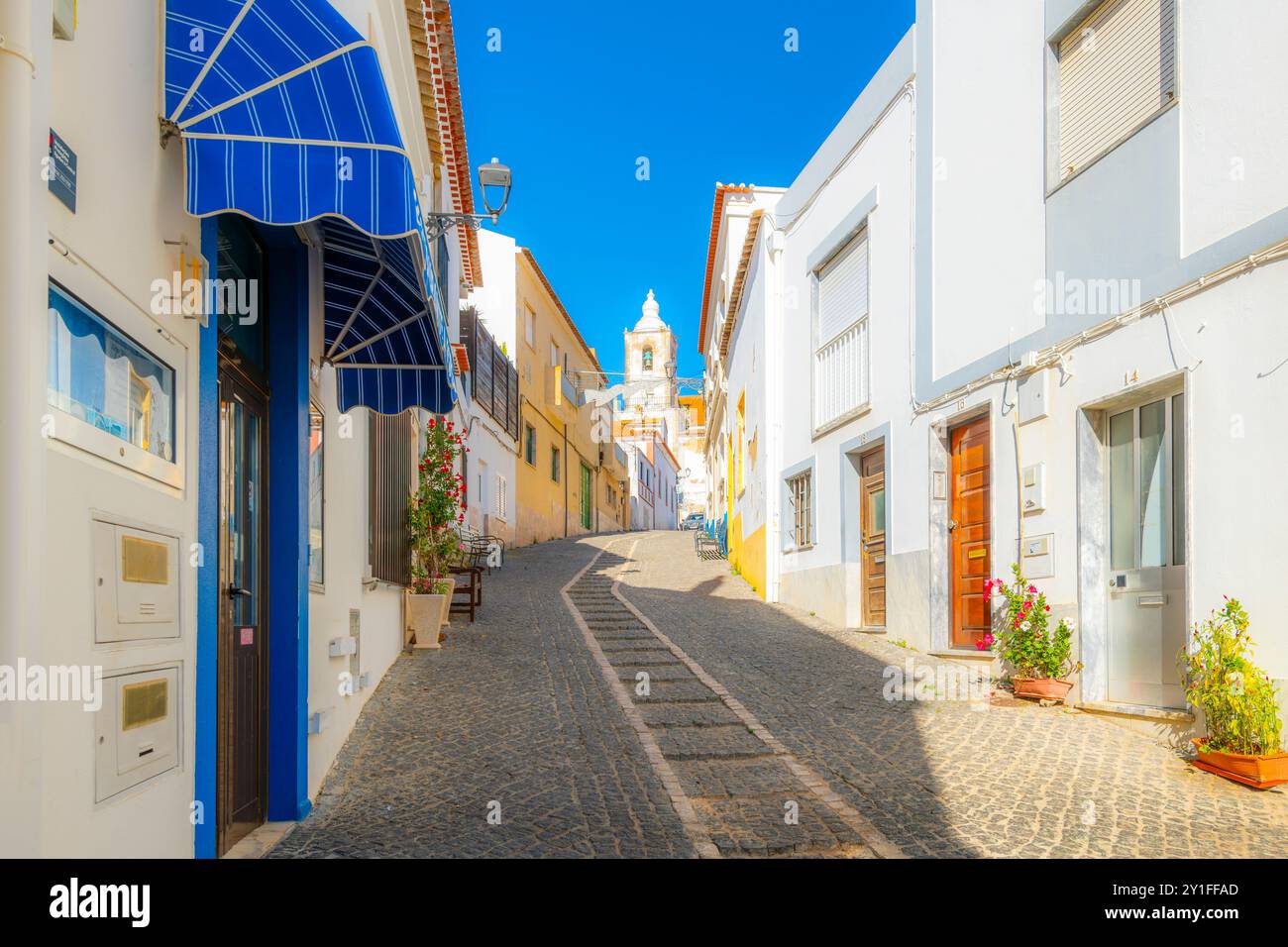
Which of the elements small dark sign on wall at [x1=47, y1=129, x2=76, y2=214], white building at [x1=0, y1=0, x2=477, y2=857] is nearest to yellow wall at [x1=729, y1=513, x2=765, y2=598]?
white building at [x1=0, y1=0, x2=477, y2=857]

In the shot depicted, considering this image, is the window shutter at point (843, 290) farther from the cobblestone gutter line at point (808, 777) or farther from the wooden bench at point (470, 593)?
the wooden bench at point (470, 593)

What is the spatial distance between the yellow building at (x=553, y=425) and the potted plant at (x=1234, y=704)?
64.0 ft

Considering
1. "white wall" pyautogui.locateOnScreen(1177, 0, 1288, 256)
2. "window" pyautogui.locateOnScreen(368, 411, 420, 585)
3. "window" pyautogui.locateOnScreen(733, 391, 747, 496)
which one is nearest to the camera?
"white wall" pyautogui.locateOnScreen(1177, 0, 1288, 256)

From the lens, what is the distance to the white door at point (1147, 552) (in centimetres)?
666

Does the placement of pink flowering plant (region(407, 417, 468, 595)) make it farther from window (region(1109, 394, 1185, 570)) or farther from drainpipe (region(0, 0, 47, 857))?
drainpipe (region(0, 0, 47, 857))

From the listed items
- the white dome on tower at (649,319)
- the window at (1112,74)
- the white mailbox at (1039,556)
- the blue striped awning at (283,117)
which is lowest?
the white mailbox at (1039,556)

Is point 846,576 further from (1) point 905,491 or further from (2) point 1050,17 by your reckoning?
(2) point 1050,17

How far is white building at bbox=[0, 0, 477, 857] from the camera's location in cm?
248

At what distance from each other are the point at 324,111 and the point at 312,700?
3538 millimetres

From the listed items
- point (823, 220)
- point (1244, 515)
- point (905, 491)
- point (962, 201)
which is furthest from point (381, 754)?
point (823, 220)

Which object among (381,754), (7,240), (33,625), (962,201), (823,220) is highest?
(823,220)

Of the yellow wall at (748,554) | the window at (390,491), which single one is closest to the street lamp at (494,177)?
the window at (390,491)

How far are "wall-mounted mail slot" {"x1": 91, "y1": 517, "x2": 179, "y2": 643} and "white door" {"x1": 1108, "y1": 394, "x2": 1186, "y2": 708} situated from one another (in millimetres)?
6227
